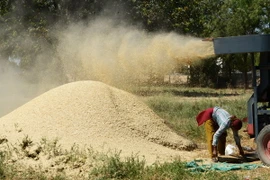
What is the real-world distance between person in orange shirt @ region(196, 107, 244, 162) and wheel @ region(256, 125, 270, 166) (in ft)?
2.11

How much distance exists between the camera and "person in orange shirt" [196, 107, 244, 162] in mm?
9531

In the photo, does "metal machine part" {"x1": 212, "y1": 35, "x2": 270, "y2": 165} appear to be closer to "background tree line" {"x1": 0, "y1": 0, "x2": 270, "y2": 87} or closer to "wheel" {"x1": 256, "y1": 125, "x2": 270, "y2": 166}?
"wheel" {"x1": 256, "y1": 125, "x2": 270, "y2": 166}

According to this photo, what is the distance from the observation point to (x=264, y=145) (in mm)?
8930

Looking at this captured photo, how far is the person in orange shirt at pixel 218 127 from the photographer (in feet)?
31.3

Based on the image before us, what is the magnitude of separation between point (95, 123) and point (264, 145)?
338 cm

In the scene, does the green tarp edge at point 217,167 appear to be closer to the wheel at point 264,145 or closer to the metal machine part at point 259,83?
the wheel at point 264,145

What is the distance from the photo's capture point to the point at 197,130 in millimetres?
12922

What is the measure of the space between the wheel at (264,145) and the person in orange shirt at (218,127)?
0.64 metres

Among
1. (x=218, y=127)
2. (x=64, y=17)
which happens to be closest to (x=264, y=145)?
(x=218, y=127)

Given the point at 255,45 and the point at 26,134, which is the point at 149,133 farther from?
the point at 255,45

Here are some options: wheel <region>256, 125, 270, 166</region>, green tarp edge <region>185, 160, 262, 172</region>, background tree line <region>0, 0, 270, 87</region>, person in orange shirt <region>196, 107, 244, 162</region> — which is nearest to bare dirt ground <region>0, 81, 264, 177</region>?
person in orange shirt <region>196, 107, 244, 162</region>

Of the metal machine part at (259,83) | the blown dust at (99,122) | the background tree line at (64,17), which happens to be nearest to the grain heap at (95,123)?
the blown dust at (99,122)

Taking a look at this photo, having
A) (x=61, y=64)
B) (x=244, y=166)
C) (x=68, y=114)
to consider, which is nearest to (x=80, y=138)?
(x=68, y=114)

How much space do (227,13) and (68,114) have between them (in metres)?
32.8
